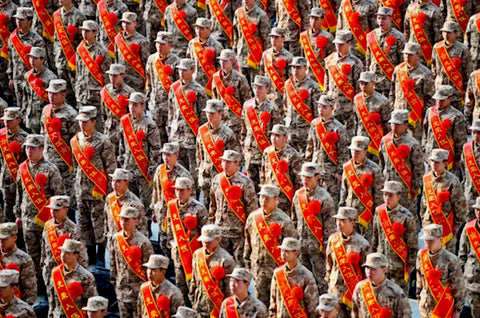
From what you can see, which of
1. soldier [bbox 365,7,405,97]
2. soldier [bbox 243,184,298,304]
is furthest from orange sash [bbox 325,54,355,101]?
soldier [bbox 243,184,298,304]

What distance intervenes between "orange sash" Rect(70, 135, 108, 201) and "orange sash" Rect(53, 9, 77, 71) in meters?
3.37

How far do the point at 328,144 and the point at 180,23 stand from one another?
174 inches

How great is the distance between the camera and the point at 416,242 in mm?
17625

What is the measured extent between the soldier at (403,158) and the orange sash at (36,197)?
471cm

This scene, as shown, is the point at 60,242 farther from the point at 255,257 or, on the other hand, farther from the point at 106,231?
the point at 255,257

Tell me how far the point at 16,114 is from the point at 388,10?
18.8ft

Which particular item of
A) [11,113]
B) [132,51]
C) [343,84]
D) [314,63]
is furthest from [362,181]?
[132,51]

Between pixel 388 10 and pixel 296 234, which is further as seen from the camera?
pixel 388 10

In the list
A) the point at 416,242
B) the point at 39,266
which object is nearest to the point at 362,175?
the point at 416,242

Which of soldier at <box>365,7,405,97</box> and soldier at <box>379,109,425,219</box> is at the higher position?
soldier at <box>365,7,405,97</box>

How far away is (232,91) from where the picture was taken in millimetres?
20656

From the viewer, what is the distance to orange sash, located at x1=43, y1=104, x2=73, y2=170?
2050 centimetres

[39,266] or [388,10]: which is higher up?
[388,10]

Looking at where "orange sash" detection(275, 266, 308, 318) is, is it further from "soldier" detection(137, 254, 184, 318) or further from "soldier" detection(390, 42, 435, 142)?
"soldier" detection(390, 42, 435, 142)
